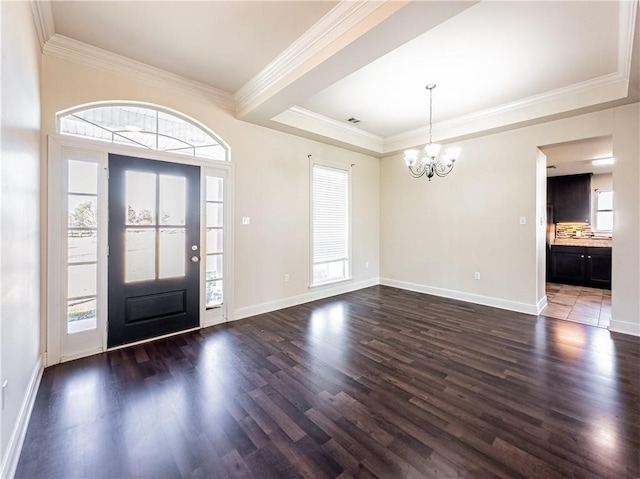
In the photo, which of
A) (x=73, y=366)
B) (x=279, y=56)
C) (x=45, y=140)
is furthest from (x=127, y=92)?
(x=73, y=366)

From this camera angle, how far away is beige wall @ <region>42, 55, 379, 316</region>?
3.20m

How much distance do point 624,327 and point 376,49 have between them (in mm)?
4474

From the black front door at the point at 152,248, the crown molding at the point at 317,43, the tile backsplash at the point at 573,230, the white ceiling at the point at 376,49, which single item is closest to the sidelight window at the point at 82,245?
the black front door at the point at 152,248

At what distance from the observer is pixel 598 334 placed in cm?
350

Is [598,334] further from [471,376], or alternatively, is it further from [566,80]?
[566,80]

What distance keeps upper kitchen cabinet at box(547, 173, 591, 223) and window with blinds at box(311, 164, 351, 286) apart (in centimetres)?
559

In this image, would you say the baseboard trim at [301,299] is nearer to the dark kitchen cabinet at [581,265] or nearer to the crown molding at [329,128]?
the crown molding at [329,128]

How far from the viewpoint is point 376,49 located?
2.50 meters

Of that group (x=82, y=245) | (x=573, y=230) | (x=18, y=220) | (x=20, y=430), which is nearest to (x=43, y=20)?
(x=18, y=220)

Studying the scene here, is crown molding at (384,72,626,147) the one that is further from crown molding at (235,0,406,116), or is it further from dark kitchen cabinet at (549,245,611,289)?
dark kitchen cabinet at (549,245,611,289)

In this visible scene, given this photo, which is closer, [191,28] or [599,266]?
[191,28]

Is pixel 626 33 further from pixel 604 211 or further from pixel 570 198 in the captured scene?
pixel 604 211

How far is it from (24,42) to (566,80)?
5.35 m

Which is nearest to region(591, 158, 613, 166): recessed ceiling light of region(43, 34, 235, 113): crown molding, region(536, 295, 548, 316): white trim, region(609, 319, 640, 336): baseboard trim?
region(536, 295, 548, 316): white trim
